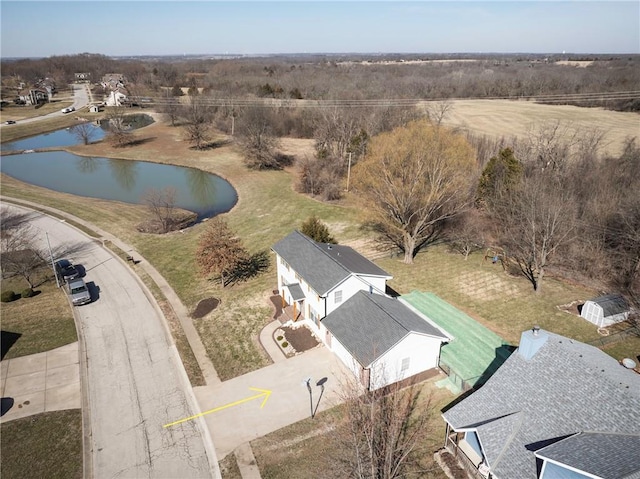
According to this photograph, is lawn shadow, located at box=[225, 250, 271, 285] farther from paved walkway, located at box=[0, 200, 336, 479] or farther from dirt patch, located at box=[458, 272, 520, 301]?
dirt patch, located at box=[458, 272, 520, 301]

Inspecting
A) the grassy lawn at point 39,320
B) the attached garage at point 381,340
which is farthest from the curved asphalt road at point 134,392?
the attached garage at point 381,340

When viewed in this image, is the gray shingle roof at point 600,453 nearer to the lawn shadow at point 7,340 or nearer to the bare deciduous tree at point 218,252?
the bare deciduous tree at point 218,252

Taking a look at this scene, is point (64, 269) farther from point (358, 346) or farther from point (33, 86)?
point (33, 86)

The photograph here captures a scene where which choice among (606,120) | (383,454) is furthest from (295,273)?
(606,120)

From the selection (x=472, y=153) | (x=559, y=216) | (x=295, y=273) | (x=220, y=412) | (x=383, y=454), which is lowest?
(x=220, y=412)

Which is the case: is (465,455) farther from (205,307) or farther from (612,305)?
(205,307)

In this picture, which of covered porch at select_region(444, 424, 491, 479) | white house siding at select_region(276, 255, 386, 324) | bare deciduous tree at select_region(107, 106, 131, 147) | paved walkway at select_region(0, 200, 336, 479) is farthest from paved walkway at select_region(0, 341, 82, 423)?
bare deciduous tree at select_region(107, 106, 131, 147)
